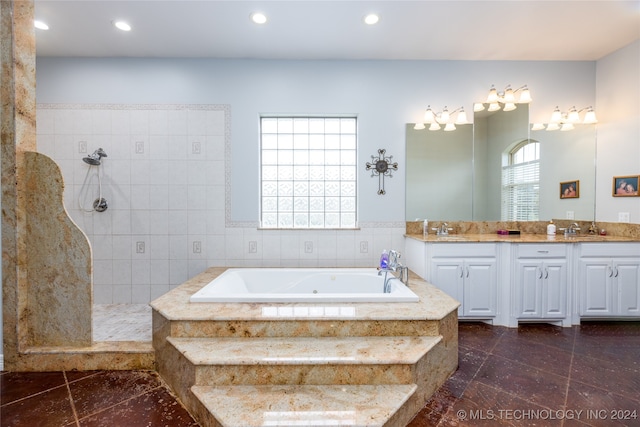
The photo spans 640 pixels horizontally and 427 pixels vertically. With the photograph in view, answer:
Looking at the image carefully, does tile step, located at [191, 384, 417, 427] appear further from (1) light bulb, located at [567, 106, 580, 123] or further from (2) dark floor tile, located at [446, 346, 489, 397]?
(1) light bulb, located at [567, 106, 580, 123]

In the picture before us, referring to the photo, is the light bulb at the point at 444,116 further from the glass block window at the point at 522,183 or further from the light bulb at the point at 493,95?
the glass block window at the point at 522,183

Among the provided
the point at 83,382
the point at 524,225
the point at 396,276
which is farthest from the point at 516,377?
the point at 83,382

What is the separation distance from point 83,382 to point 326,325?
1.70 meters

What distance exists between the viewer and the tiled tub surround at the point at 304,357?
1.58 metres

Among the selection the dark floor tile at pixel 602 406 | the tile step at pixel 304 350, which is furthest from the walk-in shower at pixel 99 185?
the dark floor tile at pixel 602 406

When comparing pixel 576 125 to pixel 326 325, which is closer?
pixel 326 325

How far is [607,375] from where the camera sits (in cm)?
206

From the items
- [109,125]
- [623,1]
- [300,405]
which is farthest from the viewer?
[109,125]

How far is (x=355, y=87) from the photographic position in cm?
334

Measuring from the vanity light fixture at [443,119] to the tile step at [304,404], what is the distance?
2661mm

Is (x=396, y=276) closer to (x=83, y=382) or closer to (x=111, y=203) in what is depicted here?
(x=83, y=382)

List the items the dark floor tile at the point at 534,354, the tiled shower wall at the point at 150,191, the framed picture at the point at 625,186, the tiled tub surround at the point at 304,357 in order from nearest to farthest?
the tiled tub surround at the point at 304,357 → the dark floor tile at the point at 534,354 → the framed picture at the point at 625,186 → the tiled shower wall at the point at 150,191

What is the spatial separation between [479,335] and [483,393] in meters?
0.91

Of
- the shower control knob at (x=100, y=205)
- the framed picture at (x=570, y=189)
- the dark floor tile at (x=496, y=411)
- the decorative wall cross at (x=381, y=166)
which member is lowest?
the dark floor tile at (x=496, y=411)
